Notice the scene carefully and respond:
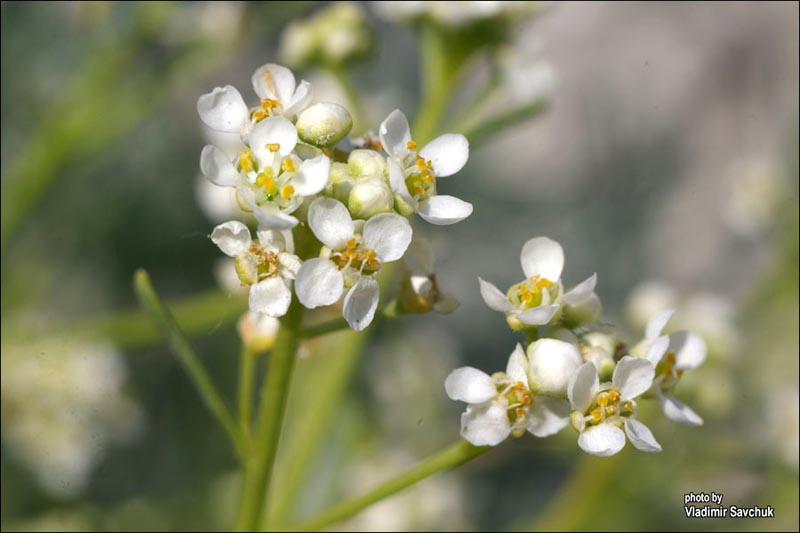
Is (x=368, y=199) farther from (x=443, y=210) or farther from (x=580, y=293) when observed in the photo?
(x=580, y=293)

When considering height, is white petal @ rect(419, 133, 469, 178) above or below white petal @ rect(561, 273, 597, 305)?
above

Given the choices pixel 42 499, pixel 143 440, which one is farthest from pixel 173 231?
pixel 42 499

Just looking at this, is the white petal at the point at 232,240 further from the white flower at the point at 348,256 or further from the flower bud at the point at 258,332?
the flower bud at the point at 258,332

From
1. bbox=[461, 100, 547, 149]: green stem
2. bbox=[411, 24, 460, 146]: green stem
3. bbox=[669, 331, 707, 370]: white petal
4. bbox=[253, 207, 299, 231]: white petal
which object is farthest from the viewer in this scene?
bbox=[411, 24, 460, 146]: green stem

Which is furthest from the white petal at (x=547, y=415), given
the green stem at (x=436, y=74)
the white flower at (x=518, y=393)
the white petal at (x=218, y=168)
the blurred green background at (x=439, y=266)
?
the green stem at (x=436, y=74)

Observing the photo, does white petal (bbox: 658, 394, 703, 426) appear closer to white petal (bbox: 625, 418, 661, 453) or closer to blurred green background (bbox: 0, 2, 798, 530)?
white petal (bbox: 625, 418, 661, 453)

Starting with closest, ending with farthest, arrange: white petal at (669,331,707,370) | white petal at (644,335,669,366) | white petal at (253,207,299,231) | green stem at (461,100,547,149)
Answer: white petal at (253,207,299,231) < white petal at (644,335,669,366) < white petal at (669,331,707,370) < green stem at (461,100,547,149)

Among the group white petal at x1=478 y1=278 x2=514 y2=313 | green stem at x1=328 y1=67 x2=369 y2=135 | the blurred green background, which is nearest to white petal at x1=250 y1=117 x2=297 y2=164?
white petal at x1=478 y1=278 x2=514 y2=313
